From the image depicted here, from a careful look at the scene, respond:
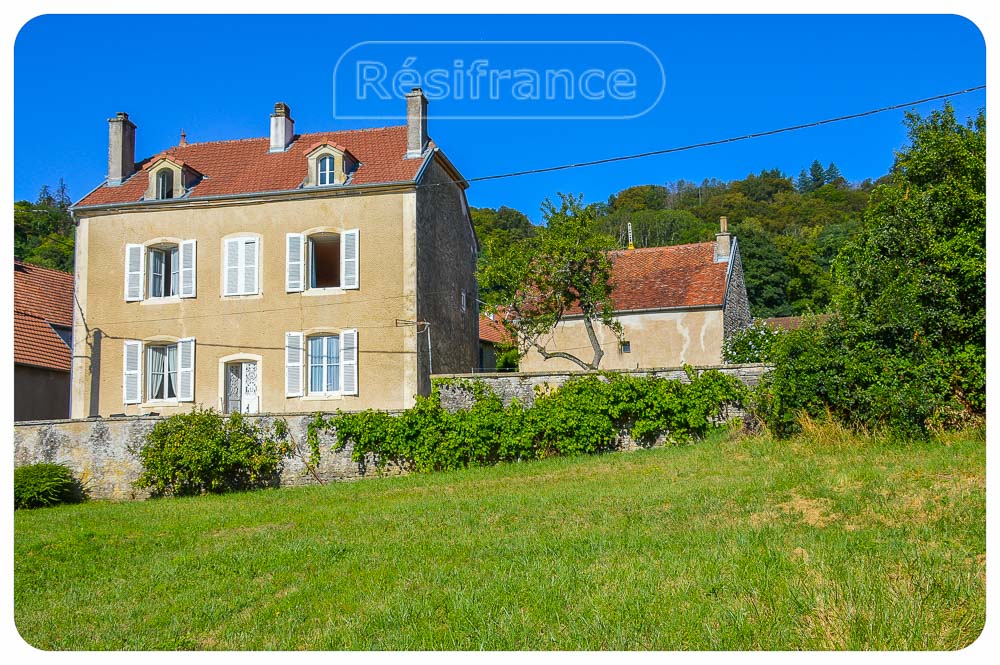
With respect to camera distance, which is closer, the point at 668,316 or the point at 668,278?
the point at 668,316

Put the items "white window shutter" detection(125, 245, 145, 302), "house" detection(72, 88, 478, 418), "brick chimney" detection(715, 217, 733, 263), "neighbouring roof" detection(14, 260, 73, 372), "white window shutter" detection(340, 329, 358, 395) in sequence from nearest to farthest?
"white window shutter" detection(340, 329, 358, 395)
"house" detection(72, 88, 478, 418)
"white window shutter" detection(125, 245, 145, 302)
"neighbouring roof" detection(14, 260, 73, 372)
"brick chimney" detection(715, 217, 733, 263)

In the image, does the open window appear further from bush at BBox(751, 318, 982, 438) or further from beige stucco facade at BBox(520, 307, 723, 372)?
bush at BBox(751, 318, 982, 438)

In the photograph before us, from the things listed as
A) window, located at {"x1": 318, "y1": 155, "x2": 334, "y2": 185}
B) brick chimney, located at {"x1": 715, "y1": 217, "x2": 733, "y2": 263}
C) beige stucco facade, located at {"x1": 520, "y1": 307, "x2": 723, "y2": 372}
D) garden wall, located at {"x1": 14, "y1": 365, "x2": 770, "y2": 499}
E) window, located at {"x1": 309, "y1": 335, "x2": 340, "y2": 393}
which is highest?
window, located at {"x1": 318, "y1": 155, "x2": 334, "y2": 185}

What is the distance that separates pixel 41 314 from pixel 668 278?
1896cm

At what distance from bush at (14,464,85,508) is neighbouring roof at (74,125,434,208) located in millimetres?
7136

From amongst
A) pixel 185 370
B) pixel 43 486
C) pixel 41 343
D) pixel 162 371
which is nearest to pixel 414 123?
pixel 185 370

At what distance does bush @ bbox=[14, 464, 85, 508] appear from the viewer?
1503cm

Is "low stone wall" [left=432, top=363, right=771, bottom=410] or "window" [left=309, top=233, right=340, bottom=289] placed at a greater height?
"window" [left=309, top=233, right=340, bottom=289]

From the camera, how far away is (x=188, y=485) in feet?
51.4

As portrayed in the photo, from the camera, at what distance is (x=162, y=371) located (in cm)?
1953

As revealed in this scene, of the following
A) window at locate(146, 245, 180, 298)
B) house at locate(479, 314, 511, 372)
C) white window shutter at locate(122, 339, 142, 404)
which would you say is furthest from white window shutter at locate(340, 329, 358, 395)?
house at locate(479, 314, 511, 372)

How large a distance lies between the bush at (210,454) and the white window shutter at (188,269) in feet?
15.1

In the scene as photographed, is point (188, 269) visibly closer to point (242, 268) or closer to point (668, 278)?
point (242, 268)

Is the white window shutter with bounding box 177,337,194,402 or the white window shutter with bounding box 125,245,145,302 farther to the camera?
the white window shutter with bounding box 125,245,145,302
